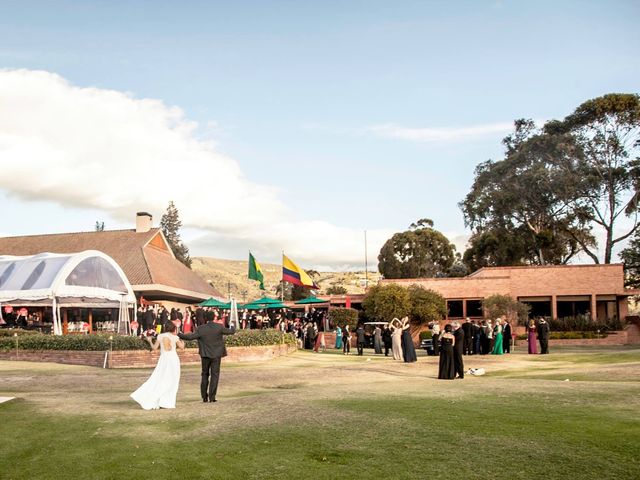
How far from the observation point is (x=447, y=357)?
17547 millimetres

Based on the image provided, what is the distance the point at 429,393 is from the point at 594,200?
4635 cm

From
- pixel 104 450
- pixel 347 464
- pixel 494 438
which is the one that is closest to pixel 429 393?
pixel 494 438

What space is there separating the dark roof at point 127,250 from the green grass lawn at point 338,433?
89.2ft

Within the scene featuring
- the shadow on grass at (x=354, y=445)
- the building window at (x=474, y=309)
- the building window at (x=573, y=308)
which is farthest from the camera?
the building window at (x=573, y=308)

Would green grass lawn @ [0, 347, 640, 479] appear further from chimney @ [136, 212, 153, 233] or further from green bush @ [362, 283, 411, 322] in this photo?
chimney @ [136, 212, 153, 233]

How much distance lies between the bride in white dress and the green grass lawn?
12.4 inches

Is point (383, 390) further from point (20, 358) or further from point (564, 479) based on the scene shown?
point (20, 358)

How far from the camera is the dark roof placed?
4328 cm

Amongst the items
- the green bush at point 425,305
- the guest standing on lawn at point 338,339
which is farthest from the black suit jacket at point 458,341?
the green bush at point 425,305

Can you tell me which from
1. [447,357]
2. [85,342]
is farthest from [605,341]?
[85,342]

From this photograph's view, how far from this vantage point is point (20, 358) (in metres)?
23.7

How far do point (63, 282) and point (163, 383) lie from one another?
1781 cm

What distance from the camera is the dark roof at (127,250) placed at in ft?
142

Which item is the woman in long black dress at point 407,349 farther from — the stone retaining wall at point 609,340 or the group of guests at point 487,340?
the stone retaining wall at point 609,340
